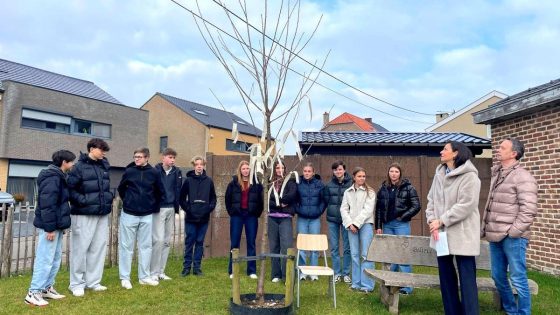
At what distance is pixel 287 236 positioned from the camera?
20.3 ft

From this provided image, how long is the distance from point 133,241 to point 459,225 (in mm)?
4407

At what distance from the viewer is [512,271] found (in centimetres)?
409

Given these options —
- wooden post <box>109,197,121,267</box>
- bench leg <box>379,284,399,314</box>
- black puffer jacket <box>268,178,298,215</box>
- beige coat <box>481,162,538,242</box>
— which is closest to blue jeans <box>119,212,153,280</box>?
wooden post <box>109,197,121,267</box>

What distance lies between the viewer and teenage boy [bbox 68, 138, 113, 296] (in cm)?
→ 518

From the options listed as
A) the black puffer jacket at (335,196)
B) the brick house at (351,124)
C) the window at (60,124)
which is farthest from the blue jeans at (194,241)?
the brick house at (351,124)

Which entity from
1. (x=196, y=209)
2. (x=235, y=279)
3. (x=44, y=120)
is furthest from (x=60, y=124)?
(x=235, y=279)


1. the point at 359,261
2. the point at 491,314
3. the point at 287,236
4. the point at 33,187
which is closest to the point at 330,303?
the point at 359,261

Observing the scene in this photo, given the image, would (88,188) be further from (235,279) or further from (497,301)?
(497,301)

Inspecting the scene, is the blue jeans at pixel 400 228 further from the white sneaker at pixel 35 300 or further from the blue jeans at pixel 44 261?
the white sneaker at pixel 35 300

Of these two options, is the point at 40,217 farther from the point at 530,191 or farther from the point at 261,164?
the point at 530,191

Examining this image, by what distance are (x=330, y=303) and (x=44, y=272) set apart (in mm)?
3497

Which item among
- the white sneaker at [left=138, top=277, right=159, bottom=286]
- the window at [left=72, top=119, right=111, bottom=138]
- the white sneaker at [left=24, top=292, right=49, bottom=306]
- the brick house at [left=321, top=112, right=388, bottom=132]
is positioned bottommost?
the white sneaker at [left=138, top=277, right=159, bottom=286]

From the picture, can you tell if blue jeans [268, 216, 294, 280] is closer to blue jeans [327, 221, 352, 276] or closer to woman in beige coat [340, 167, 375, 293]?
blue jeans [327, 221, 352, 276]

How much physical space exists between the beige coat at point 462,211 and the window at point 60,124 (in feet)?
81.2
